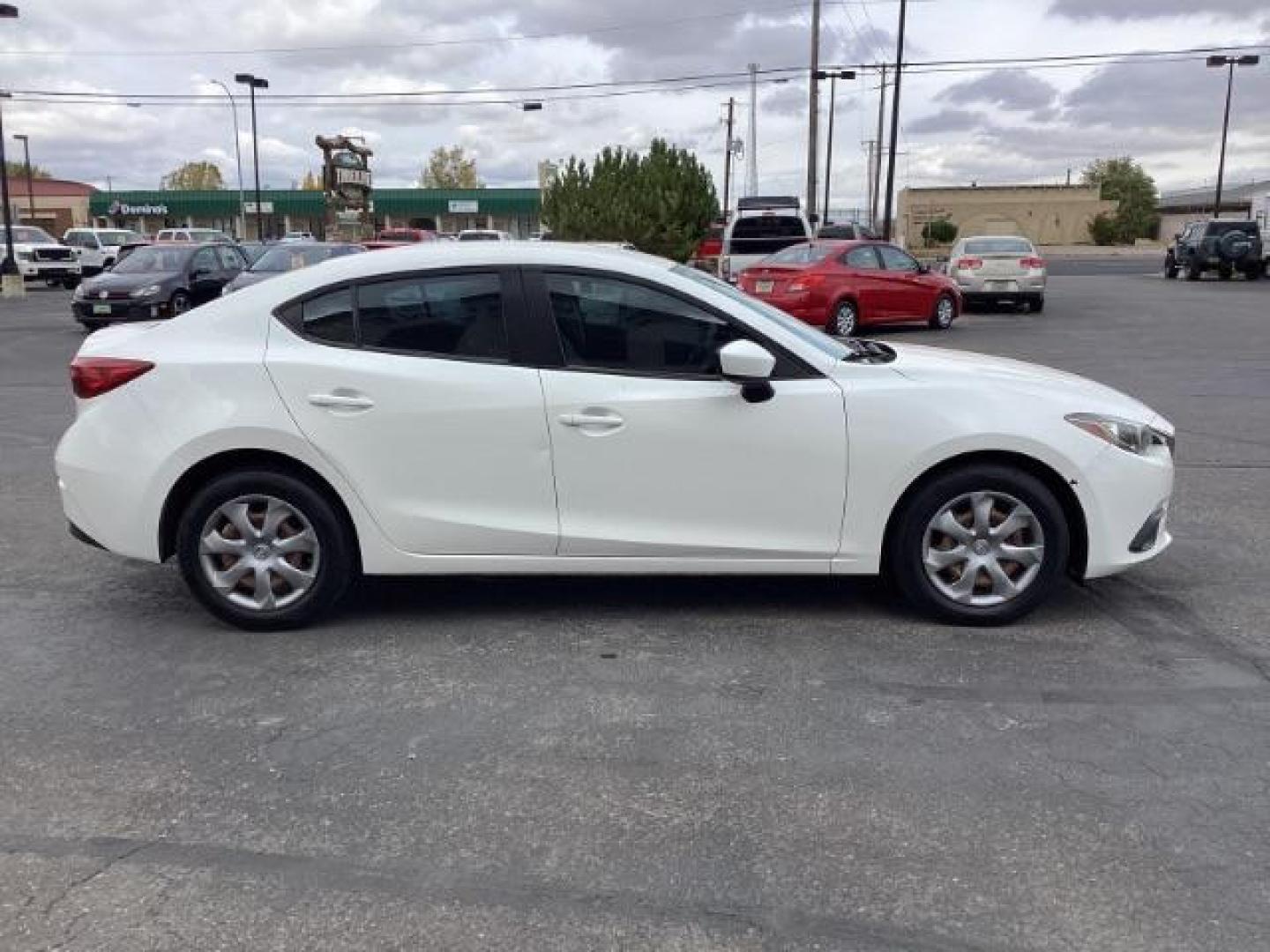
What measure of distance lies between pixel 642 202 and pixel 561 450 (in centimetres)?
3004

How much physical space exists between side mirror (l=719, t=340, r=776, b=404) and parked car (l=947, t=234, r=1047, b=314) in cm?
1920

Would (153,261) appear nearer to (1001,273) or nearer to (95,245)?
(1001,273)

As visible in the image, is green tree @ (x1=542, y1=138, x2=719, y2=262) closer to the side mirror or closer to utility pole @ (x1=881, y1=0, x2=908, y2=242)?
utility pole @ (x1=881, y1=0, x2=908, y2=242)

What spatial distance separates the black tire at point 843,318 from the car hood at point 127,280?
11290 millimetres

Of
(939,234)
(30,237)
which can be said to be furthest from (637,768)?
(939,234)

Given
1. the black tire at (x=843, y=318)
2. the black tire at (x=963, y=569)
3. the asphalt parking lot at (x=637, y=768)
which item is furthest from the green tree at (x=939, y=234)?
the black tire at (x=963, y=569)

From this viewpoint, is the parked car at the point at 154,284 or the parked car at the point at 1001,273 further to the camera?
the parked car at the point at 1001,273

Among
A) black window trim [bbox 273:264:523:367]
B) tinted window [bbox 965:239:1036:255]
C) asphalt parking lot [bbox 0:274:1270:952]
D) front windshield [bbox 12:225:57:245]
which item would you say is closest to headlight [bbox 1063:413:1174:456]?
asphalt parking lot [bbox 0:274:1270:952]

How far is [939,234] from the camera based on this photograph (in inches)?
2886

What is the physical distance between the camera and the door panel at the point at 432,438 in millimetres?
4730

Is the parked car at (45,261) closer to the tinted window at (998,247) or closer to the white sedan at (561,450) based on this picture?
the tinted window at (998,247)

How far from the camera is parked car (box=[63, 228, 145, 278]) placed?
126 feet

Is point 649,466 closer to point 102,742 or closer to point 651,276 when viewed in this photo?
point 651,276

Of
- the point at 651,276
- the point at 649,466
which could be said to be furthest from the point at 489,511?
the point at 651,276
